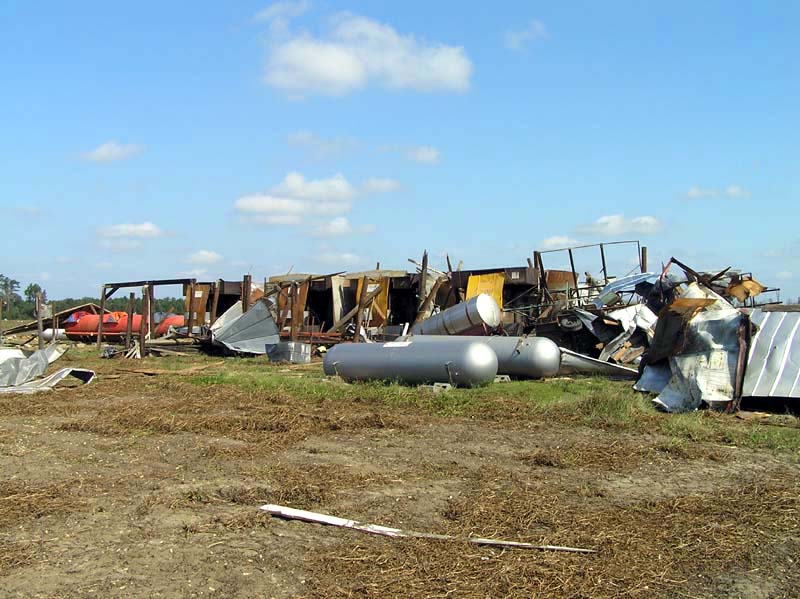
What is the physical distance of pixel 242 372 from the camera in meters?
16.9

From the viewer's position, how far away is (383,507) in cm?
572

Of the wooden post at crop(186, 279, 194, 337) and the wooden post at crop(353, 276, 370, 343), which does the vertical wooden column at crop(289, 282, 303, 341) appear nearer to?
the wooden post at crop(353, 276, 370, 343)

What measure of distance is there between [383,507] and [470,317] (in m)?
12.7

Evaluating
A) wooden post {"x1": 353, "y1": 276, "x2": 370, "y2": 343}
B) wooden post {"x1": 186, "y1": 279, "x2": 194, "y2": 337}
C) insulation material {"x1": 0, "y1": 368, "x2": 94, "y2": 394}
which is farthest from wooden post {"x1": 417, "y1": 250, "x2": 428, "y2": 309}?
insulation material {"x1": 0, "y1": 368, "x2": 94, "y2": 394}

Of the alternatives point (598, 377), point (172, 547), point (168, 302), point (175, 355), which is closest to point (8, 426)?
point (172, 547)

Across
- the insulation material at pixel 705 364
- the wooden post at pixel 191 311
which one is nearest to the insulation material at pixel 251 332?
the wooden post at pixel 191 311

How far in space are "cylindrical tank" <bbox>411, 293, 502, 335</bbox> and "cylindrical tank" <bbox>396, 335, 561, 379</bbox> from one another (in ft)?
12.2

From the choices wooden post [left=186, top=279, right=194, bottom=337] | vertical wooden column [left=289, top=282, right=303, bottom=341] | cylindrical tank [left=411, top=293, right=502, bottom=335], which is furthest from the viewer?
wooden post [left=186, top=279, right=194, bottom=337]

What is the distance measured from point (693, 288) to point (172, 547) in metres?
14.1

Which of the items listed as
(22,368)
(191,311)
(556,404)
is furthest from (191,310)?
(556,404)

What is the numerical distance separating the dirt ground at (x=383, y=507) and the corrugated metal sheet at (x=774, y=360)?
9.46 feet

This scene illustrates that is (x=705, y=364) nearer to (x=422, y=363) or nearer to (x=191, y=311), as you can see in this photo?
(x=422, y=363)

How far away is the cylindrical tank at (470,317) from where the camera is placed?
18.2m

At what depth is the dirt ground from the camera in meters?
4.27
